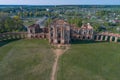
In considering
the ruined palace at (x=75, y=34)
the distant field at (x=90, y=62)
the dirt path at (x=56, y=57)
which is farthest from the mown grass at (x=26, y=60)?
the distant field at (x=90, y=62)

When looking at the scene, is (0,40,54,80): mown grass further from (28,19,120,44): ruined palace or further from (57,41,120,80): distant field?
(57,41,120,80): distant field

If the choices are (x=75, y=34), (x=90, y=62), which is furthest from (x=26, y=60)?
(x=75, y=34)

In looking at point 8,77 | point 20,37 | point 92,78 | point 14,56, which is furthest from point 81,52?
point 20,37

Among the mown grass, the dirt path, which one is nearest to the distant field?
the dirt path

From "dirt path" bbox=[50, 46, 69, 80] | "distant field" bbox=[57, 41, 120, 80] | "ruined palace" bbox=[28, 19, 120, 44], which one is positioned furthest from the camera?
"ruined palace" bbox=[28, 19, 120, 44]

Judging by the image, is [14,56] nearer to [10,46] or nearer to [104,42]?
[10,46]

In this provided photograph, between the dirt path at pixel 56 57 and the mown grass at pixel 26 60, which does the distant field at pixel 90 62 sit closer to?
the dirt path at pixel 56 57
